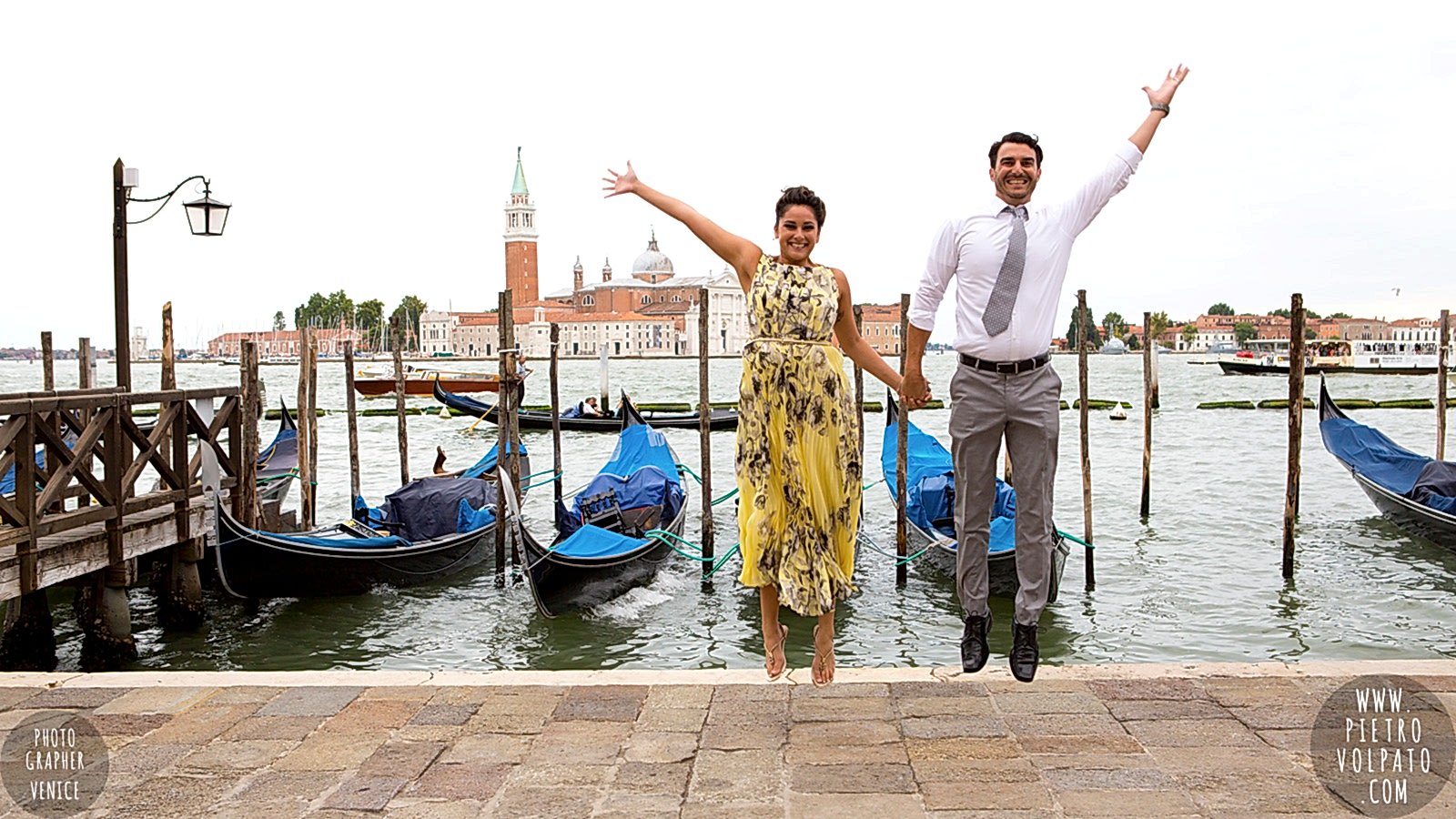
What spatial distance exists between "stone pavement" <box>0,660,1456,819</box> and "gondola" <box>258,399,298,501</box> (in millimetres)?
6226

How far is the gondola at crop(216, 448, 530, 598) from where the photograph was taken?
6152 millimetres

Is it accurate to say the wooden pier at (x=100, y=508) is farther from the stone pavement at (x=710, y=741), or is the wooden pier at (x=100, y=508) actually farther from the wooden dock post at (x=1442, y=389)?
the wooden dock post at (x=1442, y=389)

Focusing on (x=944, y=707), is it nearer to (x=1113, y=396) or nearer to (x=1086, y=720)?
(x=1086, y=720)

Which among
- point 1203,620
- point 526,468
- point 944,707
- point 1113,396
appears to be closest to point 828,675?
point 944,707

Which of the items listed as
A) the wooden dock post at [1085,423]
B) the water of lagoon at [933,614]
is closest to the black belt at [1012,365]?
the water of lagoon at [933,614]

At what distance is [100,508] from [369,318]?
261 feet

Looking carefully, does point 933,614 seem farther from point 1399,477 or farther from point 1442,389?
point 1442,389

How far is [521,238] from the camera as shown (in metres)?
89.3

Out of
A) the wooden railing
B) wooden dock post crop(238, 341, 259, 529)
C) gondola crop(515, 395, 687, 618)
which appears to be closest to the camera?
the wooden railing

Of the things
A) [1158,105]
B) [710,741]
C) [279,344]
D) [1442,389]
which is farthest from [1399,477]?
[279,344]

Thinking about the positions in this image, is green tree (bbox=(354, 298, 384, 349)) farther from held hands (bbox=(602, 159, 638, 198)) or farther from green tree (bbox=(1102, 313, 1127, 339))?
held hands (bbox=(602, 159, 638, 198))

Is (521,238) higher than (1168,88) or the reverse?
higher

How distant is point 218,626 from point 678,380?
45129 millimetres

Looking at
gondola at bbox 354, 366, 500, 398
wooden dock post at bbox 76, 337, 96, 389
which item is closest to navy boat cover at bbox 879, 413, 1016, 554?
wooden dock post at bbox 76, 337, 96, 389
